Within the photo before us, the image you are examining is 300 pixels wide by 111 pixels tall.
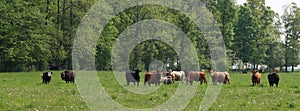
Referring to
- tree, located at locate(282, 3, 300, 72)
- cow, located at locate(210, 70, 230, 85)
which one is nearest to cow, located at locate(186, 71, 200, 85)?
cow, located at locate(210, 70, 230, 85)

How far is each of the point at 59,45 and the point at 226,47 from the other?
99.3ft

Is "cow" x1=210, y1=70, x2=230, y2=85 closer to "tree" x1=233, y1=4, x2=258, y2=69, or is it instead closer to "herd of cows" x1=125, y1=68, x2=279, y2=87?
"herd of cows" x1=125, y1=68, x2=279, y2=87

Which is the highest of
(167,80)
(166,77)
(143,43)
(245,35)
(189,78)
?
(245,35)

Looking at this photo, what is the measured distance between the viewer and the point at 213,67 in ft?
218

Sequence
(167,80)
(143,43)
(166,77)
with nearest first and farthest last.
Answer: (167,80), (166,77), (143,43)

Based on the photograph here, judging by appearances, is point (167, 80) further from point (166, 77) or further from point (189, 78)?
point (189, 78)

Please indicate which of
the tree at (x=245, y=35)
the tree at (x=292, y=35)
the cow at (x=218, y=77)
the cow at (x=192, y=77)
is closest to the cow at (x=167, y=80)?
the cow at (x=192, y=77)

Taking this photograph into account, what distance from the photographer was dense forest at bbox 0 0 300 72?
54.5 m

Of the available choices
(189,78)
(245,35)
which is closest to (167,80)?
(189,78)

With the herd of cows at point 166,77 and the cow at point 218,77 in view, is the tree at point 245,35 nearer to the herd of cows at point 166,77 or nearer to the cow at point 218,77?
the herd of cows at point 166,77

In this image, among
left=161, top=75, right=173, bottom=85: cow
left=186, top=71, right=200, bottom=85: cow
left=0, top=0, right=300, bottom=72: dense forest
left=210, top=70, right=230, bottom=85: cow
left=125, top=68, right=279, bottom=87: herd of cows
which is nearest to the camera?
left=125, top=68, right=279, bottom=87: herd of cows

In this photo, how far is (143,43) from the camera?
69.2 m

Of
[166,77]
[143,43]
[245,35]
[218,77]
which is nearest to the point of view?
[166,77]

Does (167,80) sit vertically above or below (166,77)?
below
